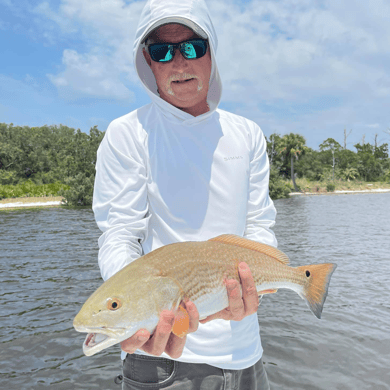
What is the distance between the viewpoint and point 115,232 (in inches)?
77.4

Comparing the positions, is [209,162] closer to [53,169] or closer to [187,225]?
[187,225]

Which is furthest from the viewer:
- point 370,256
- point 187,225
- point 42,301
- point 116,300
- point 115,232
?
point 370,256

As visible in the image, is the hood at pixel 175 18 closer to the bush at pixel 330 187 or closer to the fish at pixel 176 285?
the fish at pixel 176 285

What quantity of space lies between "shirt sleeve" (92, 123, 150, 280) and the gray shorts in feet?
1.69

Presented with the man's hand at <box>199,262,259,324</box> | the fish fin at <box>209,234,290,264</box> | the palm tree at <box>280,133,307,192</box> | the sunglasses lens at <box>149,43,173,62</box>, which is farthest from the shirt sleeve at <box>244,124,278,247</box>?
the palm tree at <box>280,133,307,192</box>

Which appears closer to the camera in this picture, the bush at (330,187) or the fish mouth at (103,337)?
the fish mouth at (103,337)

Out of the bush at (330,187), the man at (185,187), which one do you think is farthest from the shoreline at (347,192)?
the man at (185,187)

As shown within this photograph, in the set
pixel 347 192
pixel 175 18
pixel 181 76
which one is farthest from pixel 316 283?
pixel 347 192

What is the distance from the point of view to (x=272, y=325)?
9359 millimetres

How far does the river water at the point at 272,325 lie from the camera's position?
7164 mm

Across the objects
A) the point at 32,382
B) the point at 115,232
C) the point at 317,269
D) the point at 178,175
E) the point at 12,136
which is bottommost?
the point at 32,382

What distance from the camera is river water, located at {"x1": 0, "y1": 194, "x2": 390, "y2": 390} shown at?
7.16 metres

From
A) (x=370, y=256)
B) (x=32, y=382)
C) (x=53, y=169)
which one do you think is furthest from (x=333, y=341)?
(x=53, y=169)

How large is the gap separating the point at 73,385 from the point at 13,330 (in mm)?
3222
